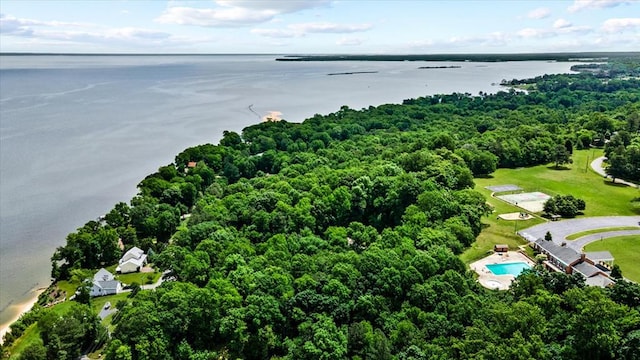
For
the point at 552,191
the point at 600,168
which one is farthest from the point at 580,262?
the point at 600,168

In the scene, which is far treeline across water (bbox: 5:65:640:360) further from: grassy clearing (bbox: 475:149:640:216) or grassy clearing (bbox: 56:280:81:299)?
grassy clearing (bbox: 475:149:640:216)

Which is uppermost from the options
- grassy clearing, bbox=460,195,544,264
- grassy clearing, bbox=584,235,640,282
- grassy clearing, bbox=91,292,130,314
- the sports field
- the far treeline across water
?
the far treeline across water

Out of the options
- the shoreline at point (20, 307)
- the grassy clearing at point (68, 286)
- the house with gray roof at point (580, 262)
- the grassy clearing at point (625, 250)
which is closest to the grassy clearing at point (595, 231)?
the grassy clearing at point (625, 250)

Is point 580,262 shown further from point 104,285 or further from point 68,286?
point 68,286

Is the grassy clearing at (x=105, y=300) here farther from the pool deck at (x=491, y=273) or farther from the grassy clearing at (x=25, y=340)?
the pool deck at (x=491, y=273)

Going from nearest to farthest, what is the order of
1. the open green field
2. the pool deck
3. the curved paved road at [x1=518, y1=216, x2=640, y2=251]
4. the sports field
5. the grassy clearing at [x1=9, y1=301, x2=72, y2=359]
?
the grassy clearing at [x1=9, y1=301, x2=72, y2=359]
the open green field
the pool deck
the curved paved road at [x1=518, y1=216, x2=640, y2=251]
the sports field

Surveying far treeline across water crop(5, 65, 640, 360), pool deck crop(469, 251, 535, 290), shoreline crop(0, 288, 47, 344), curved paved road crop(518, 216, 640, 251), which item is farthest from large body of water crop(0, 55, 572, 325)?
curved paved road crop(518, 216, 640, 251)

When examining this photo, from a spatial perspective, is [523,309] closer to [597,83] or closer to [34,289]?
[34,289]

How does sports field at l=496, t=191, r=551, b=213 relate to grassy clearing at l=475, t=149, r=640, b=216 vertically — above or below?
above
